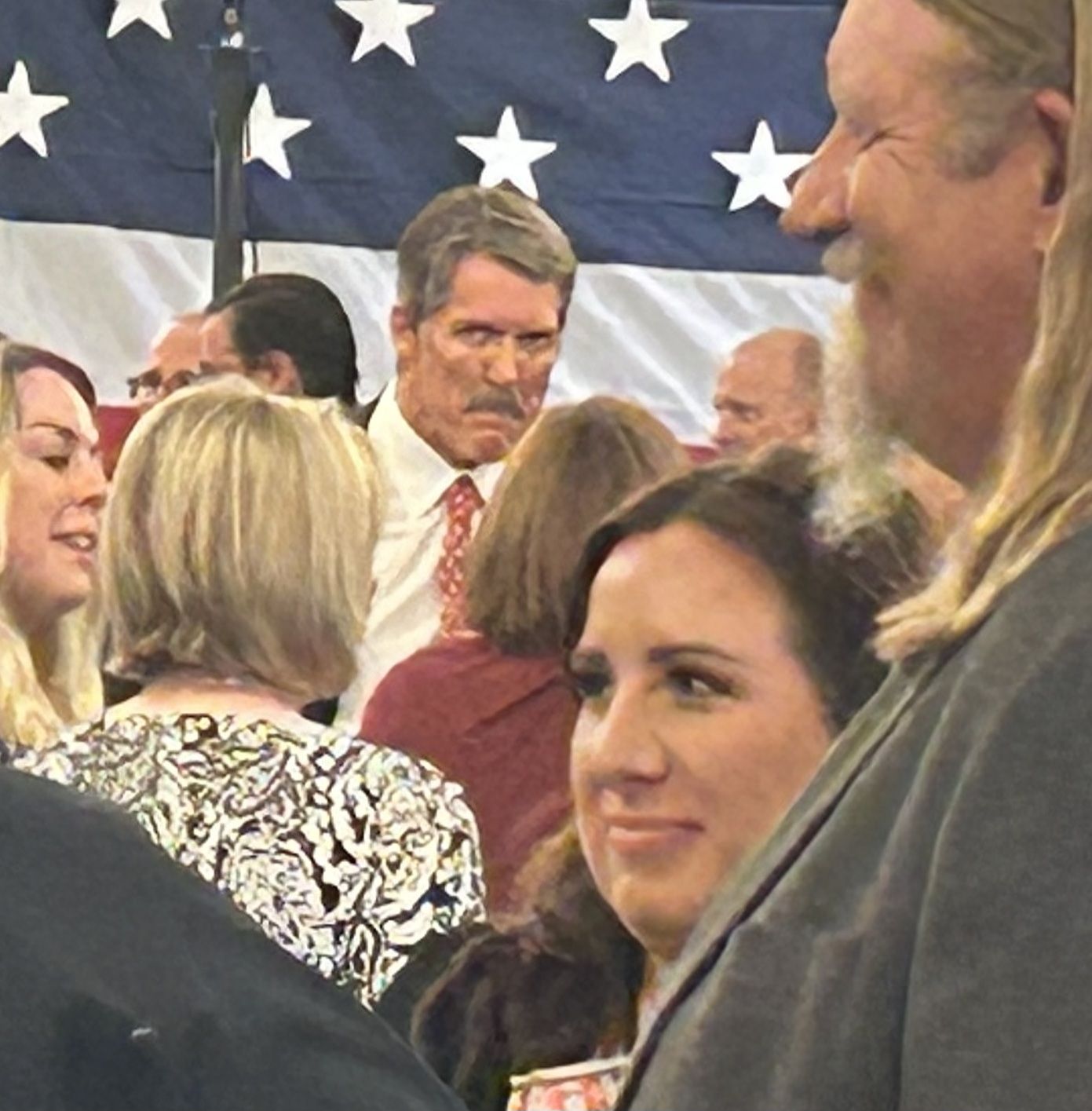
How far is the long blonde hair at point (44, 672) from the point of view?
1.50 meters

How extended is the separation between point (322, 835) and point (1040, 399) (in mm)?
614

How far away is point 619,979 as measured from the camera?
4.25 feet

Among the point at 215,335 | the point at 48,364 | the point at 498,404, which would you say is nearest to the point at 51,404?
the point at 48,364

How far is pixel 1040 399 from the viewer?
927 millimetres

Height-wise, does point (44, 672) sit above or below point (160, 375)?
below

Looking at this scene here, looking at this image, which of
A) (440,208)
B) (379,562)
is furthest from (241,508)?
(440,208)

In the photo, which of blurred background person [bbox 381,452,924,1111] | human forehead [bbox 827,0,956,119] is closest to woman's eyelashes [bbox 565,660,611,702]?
blurred background person [bbox 381,452,924,1111]

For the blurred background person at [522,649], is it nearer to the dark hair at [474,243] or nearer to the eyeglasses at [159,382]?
the dark hair at [474,243]

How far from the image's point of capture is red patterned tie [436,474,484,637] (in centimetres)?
141

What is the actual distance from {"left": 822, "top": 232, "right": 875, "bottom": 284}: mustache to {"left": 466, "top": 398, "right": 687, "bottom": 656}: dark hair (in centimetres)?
17

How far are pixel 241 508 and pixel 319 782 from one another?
18 centimetres

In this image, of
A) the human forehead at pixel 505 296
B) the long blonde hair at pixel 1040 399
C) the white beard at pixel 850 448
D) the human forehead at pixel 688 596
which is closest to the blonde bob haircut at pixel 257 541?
the human forehead at pixel 505 296

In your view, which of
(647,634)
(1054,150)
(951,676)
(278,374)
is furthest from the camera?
(278,374)

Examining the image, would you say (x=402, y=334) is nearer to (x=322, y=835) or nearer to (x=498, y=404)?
(x=498, y=404)
